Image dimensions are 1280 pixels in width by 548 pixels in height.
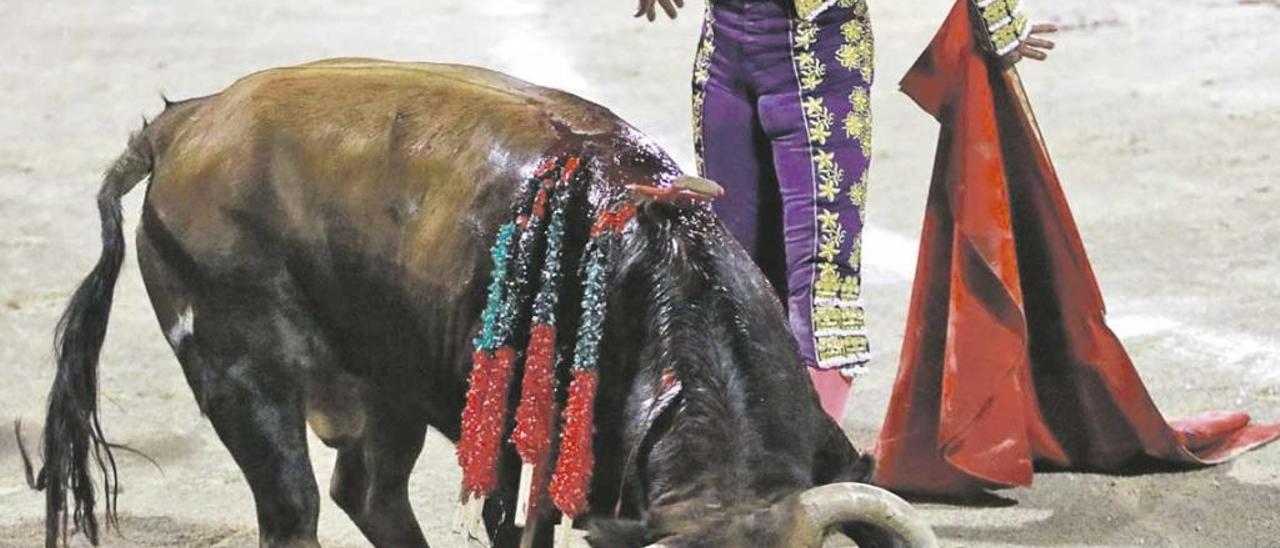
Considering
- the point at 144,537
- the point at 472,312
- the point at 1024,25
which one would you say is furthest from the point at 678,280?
the point at 144,537

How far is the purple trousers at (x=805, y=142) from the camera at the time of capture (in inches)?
171

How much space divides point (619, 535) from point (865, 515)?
0.36 metres

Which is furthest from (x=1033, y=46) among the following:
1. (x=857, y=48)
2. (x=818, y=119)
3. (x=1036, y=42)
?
(x=818, y=119)

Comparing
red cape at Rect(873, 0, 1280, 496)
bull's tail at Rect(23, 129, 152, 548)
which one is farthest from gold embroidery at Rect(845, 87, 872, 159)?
bull's tail at Rect(23, 129, 152, 548)

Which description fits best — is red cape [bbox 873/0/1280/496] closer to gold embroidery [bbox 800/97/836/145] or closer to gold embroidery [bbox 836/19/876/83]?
gold embroidery [bbox 836/19/876/83]

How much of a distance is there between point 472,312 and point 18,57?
25.9 ft

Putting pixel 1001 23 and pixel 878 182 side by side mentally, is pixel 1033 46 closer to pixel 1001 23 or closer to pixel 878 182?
pixel 1001 23

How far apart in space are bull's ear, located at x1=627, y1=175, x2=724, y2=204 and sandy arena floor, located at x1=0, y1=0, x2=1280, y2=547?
1.53 meters

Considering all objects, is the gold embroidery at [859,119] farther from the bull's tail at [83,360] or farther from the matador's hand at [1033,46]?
the bull's tail at [83,360]

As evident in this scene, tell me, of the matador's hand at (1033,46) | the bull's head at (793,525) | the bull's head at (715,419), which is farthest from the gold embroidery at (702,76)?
the bull's head at (793,525)

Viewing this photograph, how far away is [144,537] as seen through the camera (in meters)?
4.80

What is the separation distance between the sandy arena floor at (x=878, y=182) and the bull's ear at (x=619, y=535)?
1720 mm

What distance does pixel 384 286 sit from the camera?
3746 millimetres

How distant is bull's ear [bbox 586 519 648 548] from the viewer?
10.2 feet
